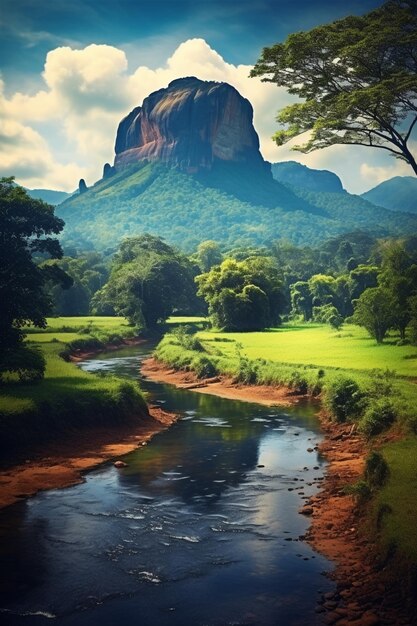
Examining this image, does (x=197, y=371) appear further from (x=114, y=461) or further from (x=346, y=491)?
(x=346, y=491)

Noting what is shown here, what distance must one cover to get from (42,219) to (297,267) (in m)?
123

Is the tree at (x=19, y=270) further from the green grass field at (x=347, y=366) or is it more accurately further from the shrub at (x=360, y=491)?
the shrub at (x=360, y=491)

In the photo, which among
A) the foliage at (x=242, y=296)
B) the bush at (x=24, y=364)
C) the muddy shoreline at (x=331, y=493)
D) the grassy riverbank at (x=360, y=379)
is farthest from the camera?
the foliage at (x=242, y=296)

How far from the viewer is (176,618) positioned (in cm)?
1217

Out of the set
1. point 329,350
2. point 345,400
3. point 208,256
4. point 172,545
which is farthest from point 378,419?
point 208,256

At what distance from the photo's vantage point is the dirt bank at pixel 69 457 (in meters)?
20.4

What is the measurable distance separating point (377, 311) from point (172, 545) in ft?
134

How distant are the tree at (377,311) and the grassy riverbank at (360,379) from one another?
5.36 feet

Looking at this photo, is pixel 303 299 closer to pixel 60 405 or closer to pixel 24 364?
pixel 24 364

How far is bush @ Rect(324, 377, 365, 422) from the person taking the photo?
29484 millimetres

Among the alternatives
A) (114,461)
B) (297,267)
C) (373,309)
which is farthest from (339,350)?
(297,267)

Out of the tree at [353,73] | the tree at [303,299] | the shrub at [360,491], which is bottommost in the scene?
the shrub at [360,491]

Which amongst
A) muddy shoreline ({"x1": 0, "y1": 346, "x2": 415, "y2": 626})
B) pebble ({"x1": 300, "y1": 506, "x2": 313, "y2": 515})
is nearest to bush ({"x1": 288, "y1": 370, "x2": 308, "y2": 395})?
muddy shoreline ({"x1": 0, "y1": 346, "x2": 415, "y2": 626})

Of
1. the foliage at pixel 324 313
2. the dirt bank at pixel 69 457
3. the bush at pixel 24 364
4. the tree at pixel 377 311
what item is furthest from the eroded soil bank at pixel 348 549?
the foliage at pixel 324 313
